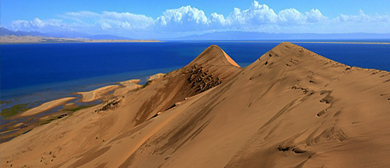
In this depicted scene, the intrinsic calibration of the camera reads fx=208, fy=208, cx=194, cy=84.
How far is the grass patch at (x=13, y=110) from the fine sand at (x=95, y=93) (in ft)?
28.4

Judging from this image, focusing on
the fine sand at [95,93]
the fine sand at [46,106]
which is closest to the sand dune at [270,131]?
the fine sand at [46,106]

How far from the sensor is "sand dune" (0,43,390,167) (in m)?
5.30

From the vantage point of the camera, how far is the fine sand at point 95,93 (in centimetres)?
3981

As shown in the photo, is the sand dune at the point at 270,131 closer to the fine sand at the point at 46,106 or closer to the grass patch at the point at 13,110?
the fine sand at the point at 46,106

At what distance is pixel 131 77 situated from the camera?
60.7m

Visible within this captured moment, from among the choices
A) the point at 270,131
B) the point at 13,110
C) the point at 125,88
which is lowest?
the point at 13,110

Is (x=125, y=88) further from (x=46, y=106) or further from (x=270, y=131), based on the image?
(x=270, y=131)

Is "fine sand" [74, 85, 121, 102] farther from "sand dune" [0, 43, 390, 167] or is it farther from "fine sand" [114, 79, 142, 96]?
"sand dune" [0, 43, 390, 167]

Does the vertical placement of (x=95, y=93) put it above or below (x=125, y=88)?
below

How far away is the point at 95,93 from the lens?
4325 centimetres

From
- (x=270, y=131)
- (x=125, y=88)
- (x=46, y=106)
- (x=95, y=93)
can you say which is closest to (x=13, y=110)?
(x=46, y=106)

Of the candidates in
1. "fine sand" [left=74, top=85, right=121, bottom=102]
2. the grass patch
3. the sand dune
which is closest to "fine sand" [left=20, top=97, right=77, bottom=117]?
the grass patch

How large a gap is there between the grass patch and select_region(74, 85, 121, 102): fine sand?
8.66 meters

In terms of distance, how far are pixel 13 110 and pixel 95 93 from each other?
13.1 metres
